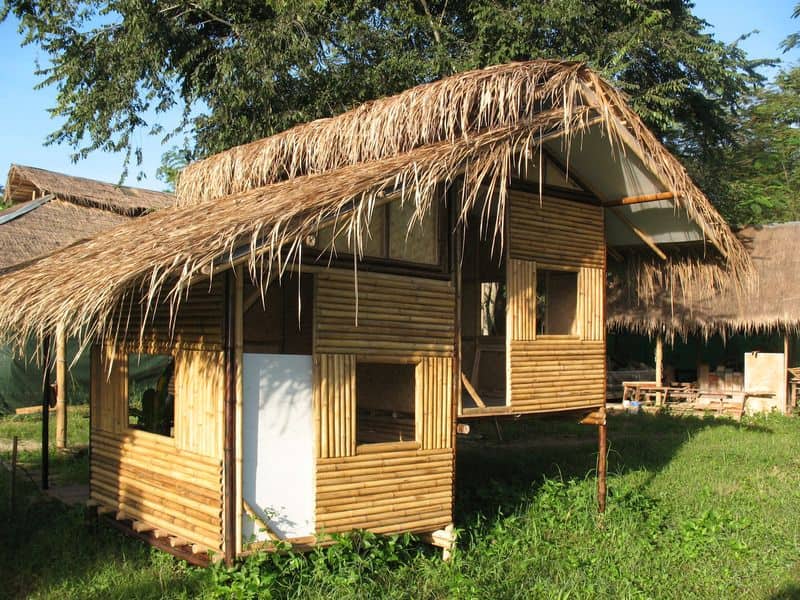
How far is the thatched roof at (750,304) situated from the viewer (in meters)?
14.4

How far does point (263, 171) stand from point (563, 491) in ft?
14.3

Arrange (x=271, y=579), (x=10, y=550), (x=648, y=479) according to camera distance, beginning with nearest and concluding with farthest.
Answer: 1. (x=271, y=579)
2. (x=10, y=550)
3. (x=648, y=479)

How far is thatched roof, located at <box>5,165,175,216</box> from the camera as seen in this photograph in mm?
12172

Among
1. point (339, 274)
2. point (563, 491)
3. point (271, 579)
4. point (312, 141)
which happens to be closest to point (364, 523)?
point (271, 579)

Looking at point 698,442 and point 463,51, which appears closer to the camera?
point 698,442

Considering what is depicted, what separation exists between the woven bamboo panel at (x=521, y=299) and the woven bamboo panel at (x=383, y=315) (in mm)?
732

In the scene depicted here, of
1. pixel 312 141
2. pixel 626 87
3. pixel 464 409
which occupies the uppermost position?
pixel 626 87

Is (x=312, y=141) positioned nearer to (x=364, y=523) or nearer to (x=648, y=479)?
(x=364, y=523)

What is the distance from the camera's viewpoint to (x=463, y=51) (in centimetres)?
1328

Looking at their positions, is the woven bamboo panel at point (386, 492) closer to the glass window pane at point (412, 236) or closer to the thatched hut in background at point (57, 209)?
the glass window pane at point (412, 236)

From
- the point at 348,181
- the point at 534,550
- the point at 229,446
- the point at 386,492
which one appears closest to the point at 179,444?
the point at 229,446

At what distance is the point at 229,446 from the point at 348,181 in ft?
6.36

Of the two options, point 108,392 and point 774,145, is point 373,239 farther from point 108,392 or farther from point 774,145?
point 774,145

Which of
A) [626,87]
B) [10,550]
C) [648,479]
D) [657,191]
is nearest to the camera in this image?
[10,550]
